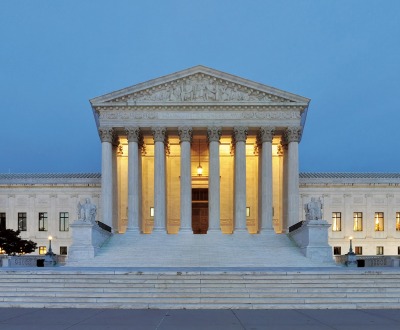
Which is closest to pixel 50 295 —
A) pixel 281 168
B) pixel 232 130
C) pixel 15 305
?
pixel 15 305

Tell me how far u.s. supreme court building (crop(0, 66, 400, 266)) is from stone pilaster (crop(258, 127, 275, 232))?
0.36ft

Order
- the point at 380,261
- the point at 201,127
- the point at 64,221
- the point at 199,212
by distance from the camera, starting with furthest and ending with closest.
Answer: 1. the point at 64,221
2. the point at 199,212
3. the point at 201,127
4. the point at 380,261

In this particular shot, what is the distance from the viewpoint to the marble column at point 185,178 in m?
55.8

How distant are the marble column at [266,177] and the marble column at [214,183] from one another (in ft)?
15.5

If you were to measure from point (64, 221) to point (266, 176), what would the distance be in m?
28.1

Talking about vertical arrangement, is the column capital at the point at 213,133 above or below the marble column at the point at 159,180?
above

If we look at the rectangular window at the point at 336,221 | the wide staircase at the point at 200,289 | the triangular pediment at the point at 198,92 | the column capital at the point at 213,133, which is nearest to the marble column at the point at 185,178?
the column capital at the point at 213,133

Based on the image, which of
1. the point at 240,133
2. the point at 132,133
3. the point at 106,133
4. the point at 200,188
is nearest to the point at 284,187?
the point at 240,133

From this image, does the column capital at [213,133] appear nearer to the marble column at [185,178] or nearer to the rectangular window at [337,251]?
the marble column at [185,178]

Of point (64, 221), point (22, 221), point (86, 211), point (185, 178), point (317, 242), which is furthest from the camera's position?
point (22, 221)

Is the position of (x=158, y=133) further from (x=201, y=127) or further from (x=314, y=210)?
(x=314, y=210)

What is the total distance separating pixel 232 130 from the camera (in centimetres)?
5784

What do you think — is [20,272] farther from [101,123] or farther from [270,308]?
[101,123]

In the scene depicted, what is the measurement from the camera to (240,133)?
186 feet
